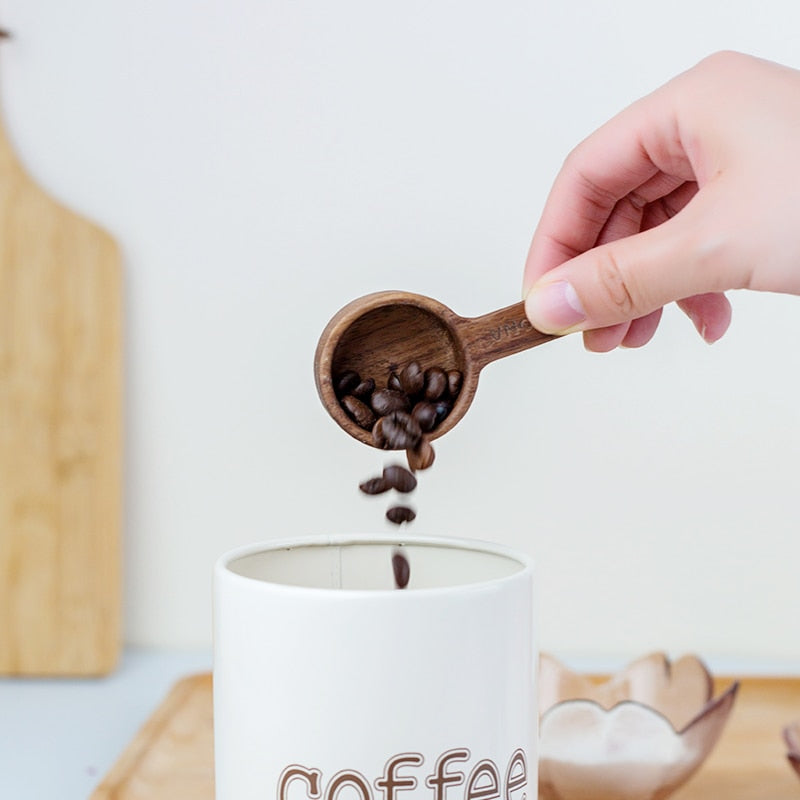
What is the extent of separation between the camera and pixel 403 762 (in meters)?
0.44

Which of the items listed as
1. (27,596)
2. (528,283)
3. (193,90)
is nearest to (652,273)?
(528,283)

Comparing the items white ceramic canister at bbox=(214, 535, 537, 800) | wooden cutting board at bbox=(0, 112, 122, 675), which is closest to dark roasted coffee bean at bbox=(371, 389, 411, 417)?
white ceramic canister at bbox=(214, 535, 537, 800)

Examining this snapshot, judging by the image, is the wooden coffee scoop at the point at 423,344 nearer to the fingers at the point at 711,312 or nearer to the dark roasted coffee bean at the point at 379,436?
the dark roasted coffee bean at the point at 379,436

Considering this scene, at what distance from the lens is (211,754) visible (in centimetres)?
79

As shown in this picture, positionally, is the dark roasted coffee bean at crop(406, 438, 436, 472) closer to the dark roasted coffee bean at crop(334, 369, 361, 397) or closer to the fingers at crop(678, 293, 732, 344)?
the dark roasted coffee bean at crop(334, 369, 361, 397)

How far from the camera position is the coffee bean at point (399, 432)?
54 cm

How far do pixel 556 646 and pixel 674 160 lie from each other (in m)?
0.56

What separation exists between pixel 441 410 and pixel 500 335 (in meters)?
0.05

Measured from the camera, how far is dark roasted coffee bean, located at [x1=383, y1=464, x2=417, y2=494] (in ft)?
1.73

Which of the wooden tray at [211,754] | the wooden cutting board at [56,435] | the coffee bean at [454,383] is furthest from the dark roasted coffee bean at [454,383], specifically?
the wooden cutting board at [56,435]

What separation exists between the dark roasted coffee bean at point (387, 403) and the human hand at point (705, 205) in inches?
3.3

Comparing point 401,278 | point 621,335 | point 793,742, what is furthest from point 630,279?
point 401,278

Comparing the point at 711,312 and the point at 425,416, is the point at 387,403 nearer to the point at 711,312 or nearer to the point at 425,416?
the point at 425,416

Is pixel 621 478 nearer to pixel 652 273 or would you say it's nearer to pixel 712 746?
pixel 712 746
